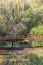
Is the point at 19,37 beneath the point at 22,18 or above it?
beneath

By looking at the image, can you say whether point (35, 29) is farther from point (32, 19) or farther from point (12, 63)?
point (12, 63)

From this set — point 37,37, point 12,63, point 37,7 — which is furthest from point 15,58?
point 37,7

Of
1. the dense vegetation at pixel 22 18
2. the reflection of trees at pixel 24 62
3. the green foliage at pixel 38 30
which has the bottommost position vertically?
the reflection of trees at pixel 24 62

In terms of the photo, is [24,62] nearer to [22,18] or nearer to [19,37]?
[19,37]

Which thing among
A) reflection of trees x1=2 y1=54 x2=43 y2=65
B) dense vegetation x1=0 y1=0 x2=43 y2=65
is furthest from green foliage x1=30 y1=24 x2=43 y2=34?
reflection of trees x1=2 y1=54 x2=43 y2=65

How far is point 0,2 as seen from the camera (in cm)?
577

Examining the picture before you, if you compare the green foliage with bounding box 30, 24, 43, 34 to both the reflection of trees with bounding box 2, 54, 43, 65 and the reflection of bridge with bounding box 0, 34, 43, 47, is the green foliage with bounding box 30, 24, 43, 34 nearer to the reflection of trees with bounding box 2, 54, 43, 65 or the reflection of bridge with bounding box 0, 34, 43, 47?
the reflection of bridge with bounding box 0, 34, 43, 47

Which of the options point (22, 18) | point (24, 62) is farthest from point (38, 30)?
point (24, 62)

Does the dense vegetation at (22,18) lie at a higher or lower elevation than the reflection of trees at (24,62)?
higher

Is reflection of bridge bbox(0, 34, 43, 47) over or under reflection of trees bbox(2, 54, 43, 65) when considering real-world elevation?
over

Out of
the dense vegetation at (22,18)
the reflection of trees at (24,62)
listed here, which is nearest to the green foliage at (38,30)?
the dense vegetation at (22,18)

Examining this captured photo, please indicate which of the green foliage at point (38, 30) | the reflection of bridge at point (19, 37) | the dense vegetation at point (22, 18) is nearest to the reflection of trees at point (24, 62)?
the dense vegetation at point (22, 18)

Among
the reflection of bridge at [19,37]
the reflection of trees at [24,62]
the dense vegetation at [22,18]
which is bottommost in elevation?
the reflection of trees at [24,62]

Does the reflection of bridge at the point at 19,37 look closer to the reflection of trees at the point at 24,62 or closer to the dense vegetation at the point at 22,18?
the dense vegetation at the point at 22,18
